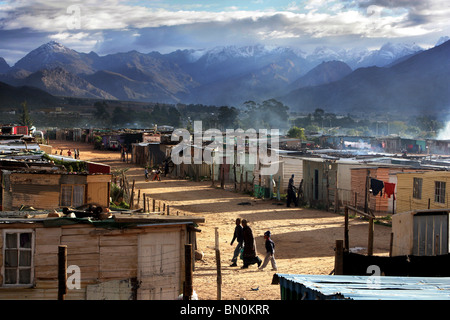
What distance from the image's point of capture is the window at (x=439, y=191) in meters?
19.7

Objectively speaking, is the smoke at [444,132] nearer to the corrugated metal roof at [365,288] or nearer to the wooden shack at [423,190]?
the wooden shack at [423,190]

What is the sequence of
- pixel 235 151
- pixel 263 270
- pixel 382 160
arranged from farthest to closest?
pixel 235 151 < pixel 382 160 < pixel 263 270

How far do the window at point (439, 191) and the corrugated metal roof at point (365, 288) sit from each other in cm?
1296

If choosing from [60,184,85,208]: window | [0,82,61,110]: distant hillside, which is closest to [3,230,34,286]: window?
[60,184,85,208]: window

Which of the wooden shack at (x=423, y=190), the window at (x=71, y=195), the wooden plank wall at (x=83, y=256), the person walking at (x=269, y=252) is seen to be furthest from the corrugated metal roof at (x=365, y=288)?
the wooden shack at (x=423, y=190)

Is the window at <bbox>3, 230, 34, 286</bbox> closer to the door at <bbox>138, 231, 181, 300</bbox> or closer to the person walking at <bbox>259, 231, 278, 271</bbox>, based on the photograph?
the door at <bbox>138, 231, 181, 300</bbox>

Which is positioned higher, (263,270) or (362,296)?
(362,296)

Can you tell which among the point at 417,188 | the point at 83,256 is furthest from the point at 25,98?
the point at 83,256

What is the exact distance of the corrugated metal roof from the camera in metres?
6.08

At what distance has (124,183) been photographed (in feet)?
83.7

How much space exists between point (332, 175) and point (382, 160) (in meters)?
5.40
